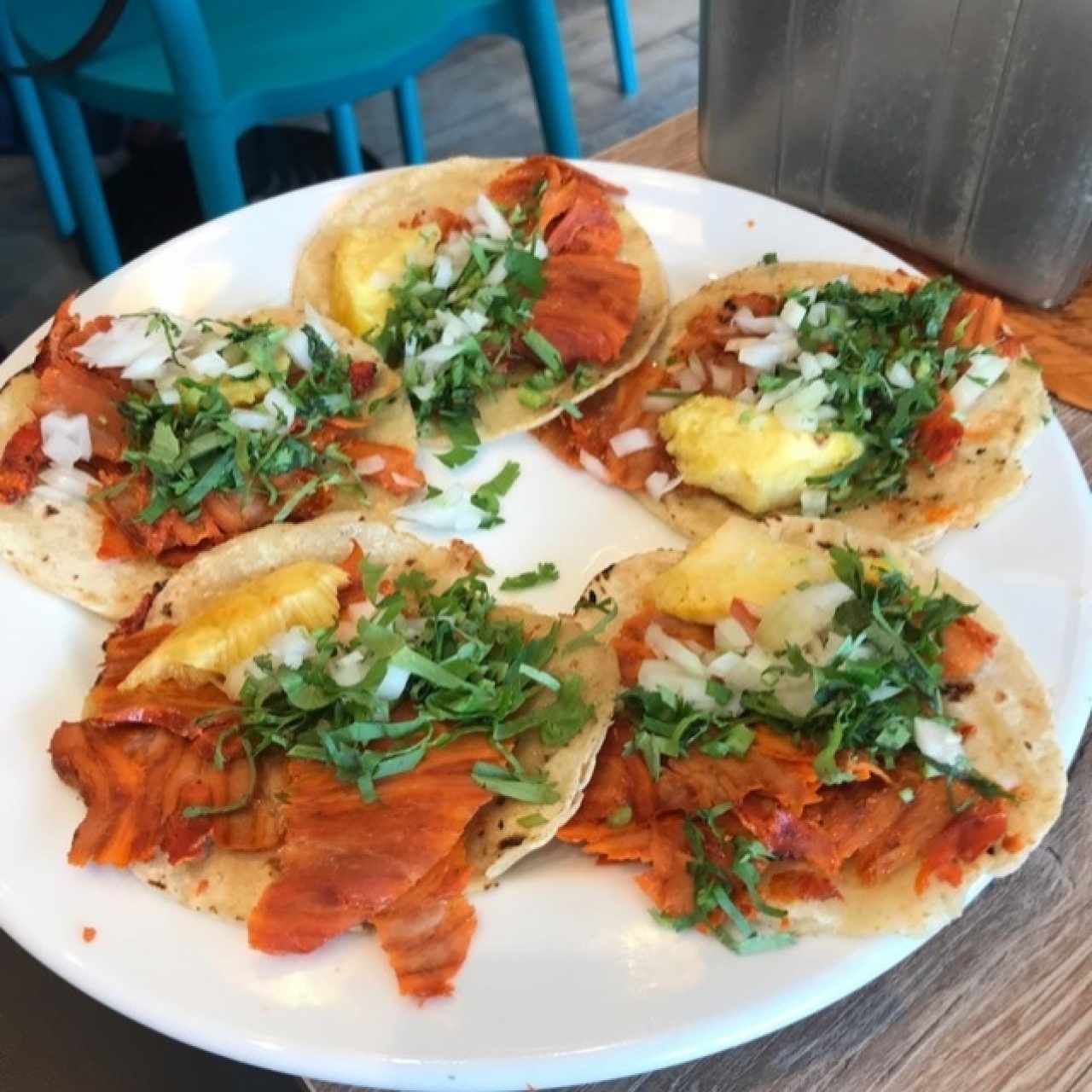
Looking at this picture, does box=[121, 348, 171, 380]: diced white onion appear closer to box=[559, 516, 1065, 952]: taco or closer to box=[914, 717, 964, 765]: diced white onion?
box=[559, 516, 1065, 952]: taco

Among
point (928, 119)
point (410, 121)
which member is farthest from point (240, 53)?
point (928, 119)

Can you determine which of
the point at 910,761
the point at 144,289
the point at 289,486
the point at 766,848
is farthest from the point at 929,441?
the point at 144,289

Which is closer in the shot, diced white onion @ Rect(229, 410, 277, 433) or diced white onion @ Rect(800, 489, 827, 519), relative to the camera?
diced white onion @ Rect(800, 489, 827, 519)

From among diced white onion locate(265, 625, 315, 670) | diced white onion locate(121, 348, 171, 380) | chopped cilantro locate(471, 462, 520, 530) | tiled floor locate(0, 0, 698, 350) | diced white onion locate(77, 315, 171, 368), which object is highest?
diced white onion locate(77, 315, 171, 368)

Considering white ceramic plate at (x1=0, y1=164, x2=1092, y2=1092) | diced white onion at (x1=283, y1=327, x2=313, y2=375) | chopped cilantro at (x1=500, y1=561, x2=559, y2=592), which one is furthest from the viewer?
diced white onion at (x1=283, y1=327, x2=313, y2=375)

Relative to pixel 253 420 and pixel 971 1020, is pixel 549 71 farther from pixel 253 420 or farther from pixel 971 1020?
pixel 971 1020

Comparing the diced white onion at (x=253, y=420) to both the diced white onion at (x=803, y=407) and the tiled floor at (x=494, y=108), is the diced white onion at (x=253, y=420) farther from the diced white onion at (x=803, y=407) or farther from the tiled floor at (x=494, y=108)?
the tiled floor at (x=494, y=108)

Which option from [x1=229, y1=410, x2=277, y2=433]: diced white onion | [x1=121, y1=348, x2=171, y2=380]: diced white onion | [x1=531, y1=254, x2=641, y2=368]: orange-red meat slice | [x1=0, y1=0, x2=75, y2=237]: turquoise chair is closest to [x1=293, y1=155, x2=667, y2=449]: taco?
[x1=531, y1=254, x2=641, y2=368]: orange-red meat slice
